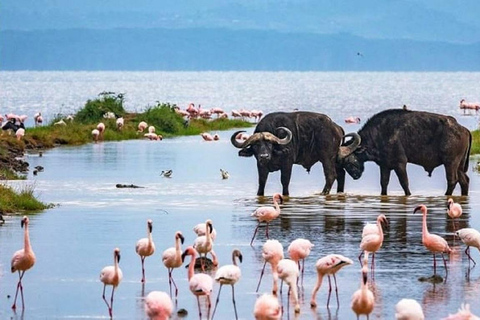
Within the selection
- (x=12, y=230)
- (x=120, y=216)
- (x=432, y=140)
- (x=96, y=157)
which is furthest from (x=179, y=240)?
(x=96, y=157)

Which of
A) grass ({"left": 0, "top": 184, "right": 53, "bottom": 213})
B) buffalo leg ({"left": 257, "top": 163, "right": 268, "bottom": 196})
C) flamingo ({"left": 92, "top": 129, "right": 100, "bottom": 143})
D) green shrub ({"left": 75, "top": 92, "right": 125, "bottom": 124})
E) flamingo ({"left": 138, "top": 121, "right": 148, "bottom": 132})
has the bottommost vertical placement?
grass ({"left": 0, "top": 184, "right": 53, "bottom": 213})

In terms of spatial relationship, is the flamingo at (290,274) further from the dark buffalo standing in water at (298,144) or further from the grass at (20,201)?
the dark buffalo standing in water at (298,144)

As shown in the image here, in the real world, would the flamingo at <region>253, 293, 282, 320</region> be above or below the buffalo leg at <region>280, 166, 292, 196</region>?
below

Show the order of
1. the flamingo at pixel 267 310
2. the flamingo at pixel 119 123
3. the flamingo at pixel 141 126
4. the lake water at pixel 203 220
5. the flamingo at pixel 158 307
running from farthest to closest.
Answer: the flamingo at pixel 141 126 < the flamingo at pixel 119 123 < the lake water at pixel 203 220 < the flamingo at pixel 158 307 < the flamingo at pixel 267 310

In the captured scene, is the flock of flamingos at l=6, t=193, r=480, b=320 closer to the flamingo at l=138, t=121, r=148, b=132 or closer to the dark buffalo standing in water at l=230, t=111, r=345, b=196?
the dark buffalo standing in water at l=230, t=111, r=345, b=196

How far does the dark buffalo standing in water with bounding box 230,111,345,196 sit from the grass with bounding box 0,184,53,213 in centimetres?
449

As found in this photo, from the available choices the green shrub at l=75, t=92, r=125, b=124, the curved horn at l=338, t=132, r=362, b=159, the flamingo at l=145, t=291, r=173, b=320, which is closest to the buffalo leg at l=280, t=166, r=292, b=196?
the curved horn at l=338, t=132, r=362, b=159

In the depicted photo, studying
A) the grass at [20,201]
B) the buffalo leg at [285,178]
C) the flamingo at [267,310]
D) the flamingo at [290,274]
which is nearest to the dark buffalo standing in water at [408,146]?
the buffalo leg at [285,178]

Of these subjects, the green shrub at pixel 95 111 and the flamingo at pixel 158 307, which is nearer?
the flamingo at pixel 158 307

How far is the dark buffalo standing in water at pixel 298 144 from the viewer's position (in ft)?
91.1

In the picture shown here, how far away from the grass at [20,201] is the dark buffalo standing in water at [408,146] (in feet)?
20.7

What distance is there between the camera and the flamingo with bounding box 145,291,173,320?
14148mm

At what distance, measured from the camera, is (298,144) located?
28422 mm

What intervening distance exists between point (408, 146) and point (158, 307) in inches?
581
